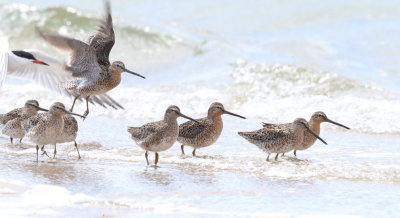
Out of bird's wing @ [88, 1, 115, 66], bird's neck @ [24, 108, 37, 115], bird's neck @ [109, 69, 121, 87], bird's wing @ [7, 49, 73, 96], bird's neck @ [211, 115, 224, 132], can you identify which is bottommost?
bird's neck @ [211, 115, 224, 132]

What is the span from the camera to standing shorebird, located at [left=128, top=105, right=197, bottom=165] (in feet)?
26.8

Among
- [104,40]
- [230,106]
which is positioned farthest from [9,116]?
[230,106]

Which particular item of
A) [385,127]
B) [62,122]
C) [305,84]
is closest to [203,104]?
[305,84]

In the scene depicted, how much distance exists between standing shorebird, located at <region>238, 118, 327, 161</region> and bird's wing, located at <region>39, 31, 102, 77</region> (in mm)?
2299

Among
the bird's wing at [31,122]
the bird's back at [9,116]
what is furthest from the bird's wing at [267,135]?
the bird's back at [9,116]

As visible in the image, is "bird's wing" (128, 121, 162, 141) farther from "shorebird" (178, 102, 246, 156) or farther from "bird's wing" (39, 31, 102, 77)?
A: "bird's wing" (39, 31, 102, 77)

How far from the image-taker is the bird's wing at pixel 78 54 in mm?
9148

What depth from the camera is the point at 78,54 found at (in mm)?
9656

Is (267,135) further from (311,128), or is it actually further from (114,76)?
(114,76)

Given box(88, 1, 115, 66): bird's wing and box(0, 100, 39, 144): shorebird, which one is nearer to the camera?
box(0, 100, 39, 144): shorebird

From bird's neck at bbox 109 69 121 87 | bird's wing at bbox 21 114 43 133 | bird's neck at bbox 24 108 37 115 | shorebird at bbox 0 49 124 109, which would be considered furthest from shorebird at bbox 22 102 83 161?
shorebird at bbox 0 49 124 109

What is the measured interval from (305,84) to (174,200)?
806cm

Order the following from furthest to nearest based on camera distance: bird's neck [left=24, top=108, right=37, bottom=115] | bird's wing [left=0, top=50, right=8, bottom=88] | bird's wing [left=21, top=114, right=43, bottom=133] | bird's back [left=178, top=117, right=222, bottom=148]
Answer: bird's neck [left=24, top=108, right=37, bottom=115] < bird's wing [left=0, top=50, right=8, bottom=88] < bird's back [left=178, top=117, right=222, bottom=148] < bird's wing [left=21, top=114, right=43, bottom=133]

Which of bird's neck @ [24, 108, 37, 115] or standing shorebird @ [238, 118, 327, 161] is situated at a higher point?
bird's neck @ [24, 108, 37, 115]
